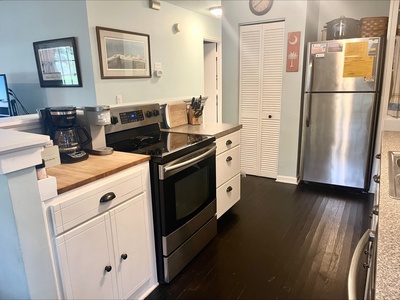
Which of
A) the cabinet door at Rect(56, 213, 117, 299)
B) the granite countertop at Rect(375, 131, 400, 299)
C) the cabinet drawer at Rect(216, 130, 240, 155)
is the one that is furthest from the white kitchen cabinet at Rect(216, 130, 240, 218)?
the granite countertop at Rect(375, 131, 400, 299)

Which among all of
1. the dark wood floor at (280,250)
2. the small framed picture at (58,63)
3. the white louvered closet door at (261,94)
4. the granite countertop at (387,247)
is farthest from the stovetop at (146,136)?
the white louvered closet door at (261,94)

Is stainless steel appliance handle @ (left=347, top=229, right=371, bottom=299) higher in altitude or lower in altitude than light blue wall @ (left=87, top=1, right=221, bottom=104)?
lower

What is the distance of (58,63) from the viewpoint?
3688mm

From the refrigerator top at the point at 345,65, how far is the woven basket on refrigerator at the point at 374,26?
0.44 feet

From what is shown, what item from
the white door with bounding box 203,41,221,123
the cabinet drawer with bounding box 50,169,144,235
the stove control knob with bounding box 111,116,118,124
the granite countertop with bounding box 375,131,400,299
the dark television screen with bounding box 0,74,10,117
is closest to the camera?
the granite countertop with bounding box 375,131,400,299

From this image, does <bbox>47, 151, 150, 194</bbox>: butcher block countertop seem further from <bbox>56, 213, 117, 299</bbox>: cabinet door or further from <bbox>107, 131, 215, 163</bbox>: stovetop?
<bbox>56, 213, 117, 299</bbox>: cabinet door

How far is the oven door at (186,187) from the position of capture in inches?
71.2

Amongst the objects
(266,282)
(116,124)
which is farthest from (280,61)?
(266,282)

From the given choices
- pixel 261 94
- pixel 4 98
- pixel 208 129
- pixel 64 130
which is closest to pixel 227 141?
pixel 208 129

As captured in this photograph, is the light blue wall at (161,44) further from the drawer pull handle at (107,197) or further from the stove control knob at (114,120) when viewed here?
the drawer pull handle at (107,197)

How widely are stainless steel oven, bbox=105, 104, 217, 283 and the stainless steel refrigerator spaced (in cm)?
176

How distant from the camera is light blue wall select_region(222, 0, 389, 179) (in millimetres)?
3389

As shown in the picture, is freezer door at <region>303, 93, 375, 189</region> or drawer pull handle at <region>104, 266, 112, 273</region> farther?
freezer door at <region>303, 93, 375, 189</region>

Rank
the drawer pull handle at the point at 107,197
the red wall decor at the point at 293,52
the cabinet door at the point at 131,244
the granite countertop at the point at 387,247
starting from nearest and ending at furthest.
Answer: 1. the granite countertop at the point at 387,247
2. the drawer pull handle at the point at 107,197
3. the cabinet door at the point at 131,244
4. the red wall decor at the point at 293,52
